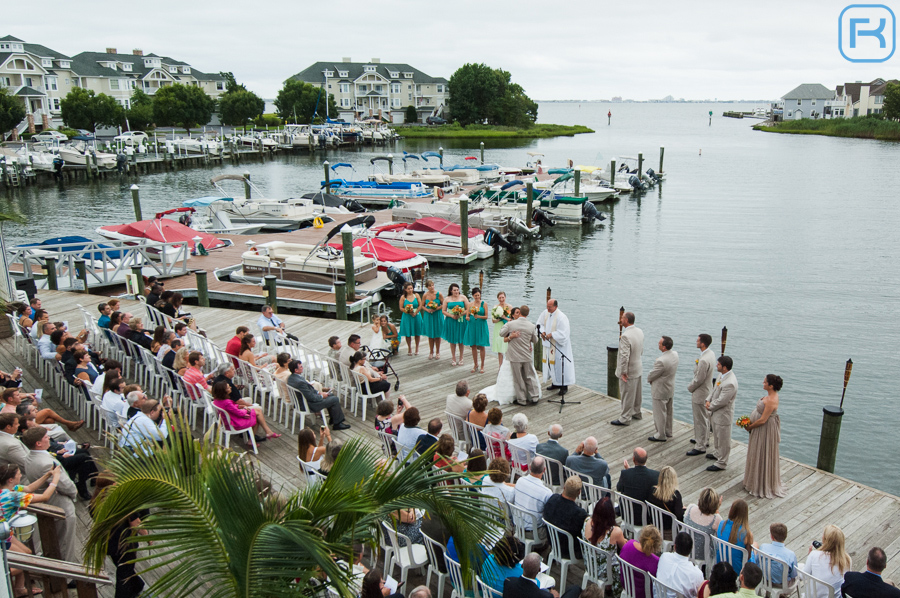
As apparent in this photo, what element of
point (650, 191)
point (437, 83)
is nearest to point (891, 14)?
point (650, 191)

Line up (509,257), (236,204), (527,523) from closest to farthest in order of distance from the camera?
(527,523)
(509,257)
(236,204)

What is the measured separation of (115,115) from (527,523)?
8996 centimetres

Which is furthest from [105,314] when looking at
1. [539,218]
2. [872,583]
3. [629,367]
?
[539,218]

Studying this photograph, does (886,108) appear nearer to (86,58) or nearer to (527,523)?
(527,523)

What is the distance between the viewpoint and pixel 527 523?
6250 mm

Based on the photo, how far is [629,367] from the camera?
924cm

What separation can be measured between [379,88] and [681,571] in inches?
4847

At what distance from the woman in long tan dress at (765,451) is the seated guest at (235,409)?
19.5 feet

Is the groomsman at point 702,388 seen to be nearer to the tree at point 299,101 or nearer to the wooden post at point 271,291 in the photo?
the wooden post at point 271,291

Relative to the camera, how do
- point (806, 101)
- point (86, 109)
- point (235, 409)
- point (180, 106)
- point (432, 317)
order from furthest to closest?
point (806, 101) < point (180, 106) < point (86, 109) < point (432, 317) < point (235, 409)

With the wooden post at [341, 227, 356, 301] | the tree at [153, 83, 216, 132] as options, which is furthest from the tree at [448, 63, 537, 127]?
the wooden post at [341, 227, 356, 301]

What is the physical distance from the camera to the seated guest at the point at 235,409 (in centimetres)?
798

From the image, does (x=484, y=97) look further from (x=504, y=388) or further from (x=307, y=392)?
(x=307, y=392)

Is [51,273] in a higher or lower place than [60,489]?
higher
